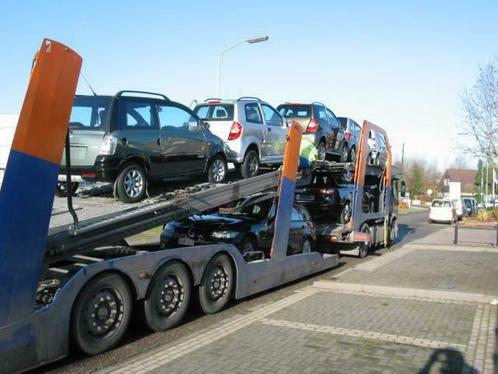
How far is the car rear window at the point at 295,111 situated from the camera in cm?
1404

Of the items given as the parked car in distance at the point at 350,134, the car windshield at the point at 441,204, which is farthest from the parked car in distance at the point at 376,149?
the car windshield at the point at 441,204

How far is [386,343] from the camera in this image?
20.1 feet

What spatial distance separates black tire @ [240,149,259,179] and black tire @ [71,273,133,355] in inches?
180

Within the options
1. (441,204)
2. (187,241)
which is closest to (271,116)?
(187,241)

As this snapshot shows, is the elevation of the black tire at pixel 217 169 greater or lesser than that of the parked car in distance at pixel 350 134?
lesser

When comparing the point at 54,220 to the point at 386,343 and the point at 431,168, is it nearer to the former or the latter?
the point at 386,343

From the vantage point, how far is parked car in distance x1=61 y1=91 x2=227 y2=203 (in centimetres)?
686

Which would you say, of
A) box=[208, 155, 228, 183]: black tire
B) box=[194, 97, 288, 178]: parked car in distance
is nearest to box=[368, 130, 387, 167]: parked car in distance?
box=[194, 97, 288, 178]: parked car in distance

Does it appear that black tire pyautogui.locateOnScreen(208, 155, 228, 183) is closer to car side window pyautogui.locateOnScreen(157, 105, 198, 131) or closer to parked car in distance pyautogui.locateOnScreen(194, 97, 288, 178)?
parked car in distance pyautogui.locateOnScreen(194, 97, 288, 178)

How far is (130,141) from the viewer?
7102mm

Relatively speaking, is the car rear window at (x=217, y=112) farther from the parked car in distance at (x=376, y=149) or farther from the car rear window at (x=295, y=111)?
the parked car in distance at (x=376, y=149)

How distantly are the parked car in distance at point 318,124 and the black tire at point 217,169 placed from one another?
4.32 meters

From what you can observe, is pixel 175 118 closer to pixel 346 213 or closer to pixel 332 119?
pixel 346 213

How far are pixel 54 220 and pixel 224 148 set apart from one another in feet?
13.9
